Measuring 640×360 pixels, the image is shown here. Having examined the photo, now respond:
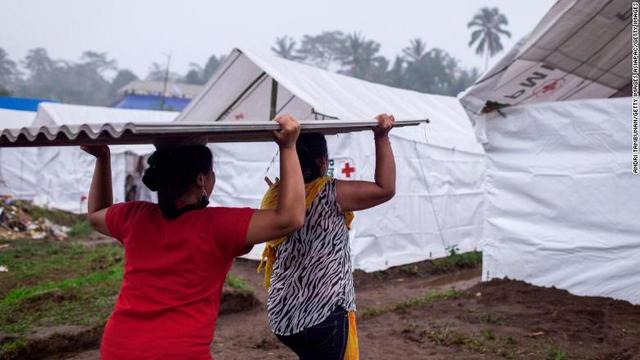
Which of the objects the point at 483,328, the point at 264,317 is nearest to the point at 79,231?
the point at 264,317

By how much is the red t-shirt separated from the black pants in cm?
67

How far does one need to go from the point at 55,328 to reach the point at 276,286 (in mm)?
3972

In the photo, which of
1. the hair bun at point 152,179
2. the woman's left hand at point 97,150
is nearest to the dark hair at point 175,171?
the hair bun at point 152,179

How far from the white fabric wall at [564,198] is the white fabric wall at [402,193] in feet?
7.84

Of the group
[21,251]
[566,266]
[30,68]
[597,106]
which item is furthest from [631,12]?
[30,68]

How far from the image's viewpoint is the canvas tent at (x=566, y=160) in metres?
5.96

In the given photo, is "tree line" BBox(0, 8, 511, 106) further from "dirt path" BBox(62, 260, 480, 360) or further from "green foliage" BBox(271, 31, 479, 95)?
"dirt path" BBox(62, 260, 480, 360)

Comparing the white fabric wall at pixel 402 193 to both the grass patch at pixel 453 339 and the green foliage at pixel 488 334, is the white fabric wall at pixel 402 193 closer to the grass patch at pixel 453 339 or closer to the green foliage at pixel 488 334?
the grass patch at pixel 453 339

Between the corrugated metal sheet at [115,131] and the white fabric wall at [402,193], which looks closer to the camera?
the corrugated metal sheet at [115,131]

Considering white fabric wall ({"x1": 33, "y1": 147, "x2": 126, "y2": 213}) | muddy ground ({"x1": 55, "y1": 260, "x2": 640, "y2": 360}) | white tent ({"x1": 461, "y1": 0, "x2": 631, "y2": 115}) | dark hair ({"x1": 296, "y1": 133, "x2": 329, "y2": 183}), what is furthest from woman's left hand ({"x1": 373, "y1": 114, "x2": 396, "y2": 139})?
white fabric wall ({"x1": 33, "y1": 147, "x2": 126, "y2": 213})

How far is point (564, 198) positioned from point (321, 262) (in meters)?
4.88

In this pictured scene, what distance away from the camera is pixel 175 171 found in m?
2.01

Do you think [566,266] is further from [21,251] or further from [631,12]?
[21,251]

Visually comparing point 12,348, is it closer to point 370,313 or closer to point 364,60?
point 370,313
